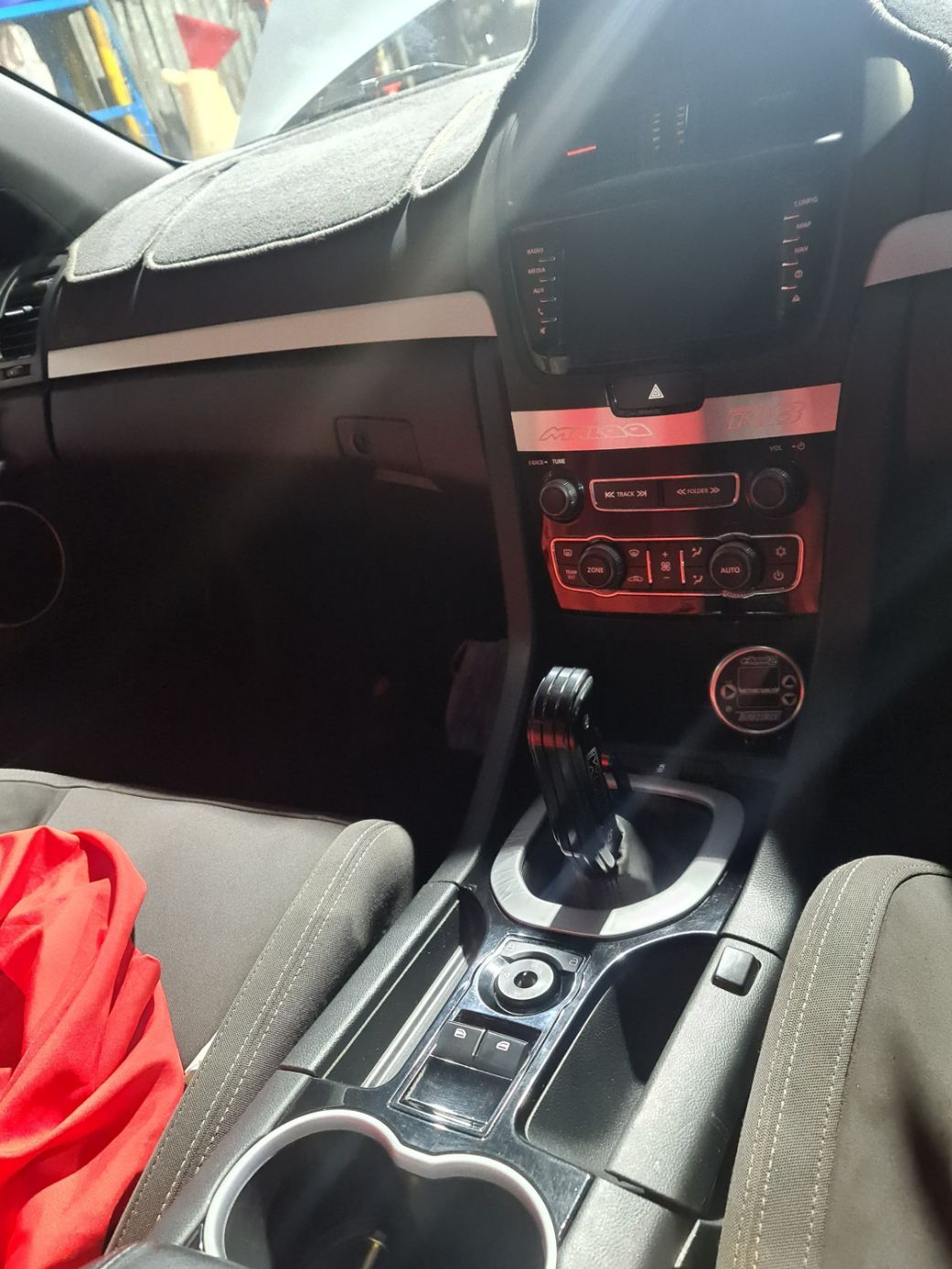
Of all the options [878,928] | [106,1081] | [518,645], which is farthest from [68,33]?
[878,928]

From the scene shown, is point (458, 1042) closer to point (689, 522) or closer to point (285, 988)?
point (285, 988)

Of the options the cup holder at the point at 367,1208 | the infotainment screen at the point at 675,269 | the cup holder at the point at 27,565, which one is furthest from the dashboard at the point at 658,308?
the cup holder at the point at 27,565

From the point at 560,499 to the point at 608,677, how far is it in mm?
215

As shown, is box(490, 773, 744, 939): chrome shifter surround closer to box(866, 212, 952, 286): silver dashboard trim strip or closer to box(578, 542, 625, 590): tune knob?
box(578, 542, 625, 590): tune knob

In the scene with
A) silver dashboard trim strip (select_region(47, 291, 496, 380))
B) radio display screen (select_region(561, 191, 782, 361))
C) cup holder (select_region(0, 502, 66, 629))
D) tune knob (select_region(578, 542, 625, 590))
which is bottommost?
cup holder (select_region(0, 502, 66, 629))

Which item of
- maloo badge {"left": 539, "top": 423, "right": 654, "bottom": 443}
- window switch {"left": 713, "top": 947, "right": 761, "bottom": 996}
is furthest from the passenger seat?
maloo badge {"left": 539, "top": 423, "right": 654, "bottom": 443}

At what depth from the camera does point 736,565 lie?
929 millimetres

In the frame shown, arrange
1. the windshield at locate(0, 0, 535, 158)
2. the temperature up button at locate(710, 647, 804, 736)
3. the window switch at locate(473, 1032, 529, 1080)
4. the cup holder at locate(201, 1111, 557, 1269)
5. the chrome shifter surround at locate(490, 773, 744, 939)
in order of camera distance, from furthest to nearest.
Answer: the windshield at locate(0, 0, 535, 158)
the temperature up button at locate(710, 647, 804, 736)
the chrome shifter surround at locate(490, 773, 744, 939)
the window switch at locate(473, 1032, 529, 1080)
the cup holder at locate(201, 1111, 557, 1269)

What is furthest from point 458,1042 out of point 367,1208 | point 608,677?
point 608,677

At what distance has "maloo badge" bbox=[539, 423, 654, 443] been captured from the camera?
0.92 metres

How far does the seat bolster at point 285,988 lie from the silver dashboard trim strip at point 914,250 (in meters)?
0.68

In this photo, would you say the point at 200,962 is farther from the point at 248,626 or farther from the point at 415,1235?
the point at 248,626

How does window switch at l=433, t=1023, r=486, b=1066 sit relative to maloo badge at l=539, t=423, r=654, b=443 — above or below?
below

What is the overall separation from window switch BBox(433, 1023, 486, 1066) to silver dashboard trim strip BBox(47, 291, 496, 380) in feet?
2.15
